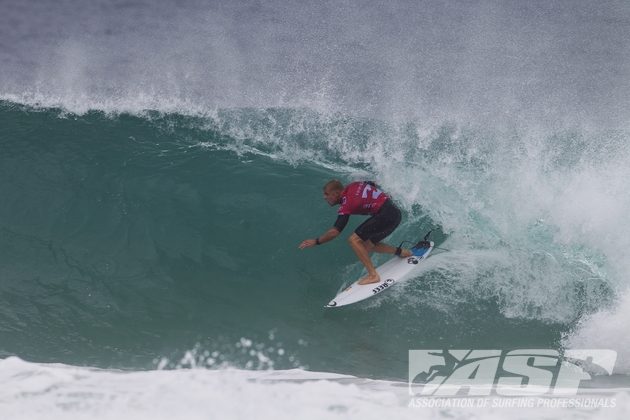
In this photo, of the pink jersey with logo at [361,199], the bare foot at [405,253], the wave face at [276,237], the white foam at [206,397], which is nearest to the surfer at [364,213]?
the pink jersey with logo at [361,199]

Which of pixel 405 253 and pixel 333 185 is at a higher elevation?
pixel 333 185

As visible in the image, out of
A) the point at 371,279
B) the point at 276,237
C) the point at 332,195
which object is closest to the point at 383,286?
the point at 371,279

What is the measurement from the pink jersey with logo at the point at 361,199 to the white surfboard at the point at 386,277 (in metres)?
0.83

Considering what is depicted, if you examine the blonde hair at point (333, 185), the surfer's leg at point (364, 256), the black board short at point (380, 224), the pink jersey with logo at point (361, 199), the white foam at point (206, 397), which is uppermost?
the blonde hair at point (333, 185)

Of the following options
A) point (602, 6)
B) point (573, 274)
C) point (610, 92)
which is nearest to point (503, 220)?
point (573, 274)

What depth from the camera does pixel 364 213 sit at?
26.1 ft

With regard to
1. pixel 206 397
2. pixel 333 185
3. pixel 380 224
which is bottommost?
pixel 206 397

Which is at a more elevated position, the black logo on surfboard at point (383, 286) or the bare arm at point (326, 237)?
the bare arm at point (326, 237)

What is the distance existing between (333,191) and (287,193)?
1.93 m

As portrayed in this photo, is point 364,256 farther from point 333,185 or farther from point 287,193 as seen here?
point 287,193

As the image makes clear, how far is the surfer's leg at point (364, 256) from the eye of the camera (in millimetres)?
8039

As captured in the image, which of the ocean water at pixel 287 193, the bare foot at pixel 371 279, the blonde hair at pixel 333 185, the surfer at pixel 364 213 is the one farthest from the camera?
the bare foot at pixel 371 279

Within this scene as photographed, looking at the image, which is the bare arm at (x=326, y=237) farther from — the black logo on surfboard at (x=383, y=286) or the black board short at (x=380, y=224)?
the black logo on surfboard at (x=383, y=286)

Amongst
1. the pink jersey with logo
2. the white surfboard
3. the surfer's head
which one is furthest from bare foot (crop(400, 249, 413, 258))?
the surfer's head
